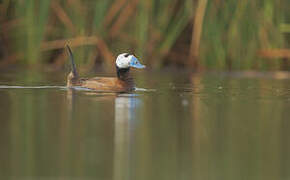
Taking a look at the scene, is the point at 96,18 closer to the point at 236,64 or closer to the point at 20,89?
the point at 236,64

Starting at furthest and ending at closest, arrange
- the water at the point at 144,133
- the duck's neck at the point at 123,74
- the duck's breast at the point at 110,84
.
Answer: the duck's neck at the point at 123,74 → the duck's breast at the point at 110,84 → the water at the point at 144,133

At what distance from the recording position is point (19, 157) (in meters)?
5.01

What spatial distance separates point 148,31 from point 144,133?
8.02 m

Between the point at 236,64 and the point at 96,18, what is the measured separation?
2.72 m

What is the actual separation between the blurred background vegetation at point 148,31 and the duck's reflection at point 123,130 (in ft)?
14.5

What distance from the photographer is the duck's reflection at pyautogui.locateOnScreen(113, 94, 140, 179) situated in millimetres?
4757

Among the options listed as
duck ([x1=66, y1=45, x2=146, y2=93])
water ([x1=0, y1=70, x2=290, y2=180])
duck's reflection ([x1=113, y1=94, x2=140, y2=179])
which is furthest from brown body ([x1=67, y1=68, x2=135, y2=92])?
duck's reflection ([x1=113, y1=94, x2=140, y2=179])

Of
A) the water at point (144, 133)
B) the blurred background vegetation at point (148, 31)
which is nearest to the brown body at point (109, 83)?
the water at point (144, 133)

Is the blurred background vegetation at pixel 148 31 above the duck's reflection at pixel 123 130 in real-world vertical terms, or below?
above

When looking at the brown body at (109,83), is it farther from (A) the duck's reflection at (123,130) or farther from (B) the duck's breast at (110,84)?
(A) the duck's reflection at (123,130)

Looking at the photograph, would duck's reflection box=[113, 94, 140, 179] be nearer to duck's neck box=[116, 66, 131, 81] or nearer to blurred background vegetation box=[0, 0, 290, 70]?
duck's neck box=[116, 66, 131, 81]

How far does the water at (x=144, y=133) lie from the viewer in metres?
4.71

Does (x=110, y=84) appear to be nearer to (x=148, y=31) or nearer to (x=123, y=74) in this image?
(x=123, y=74)

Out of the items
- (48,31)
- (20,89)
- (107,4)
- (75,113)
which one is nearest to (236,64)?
(107,4)
